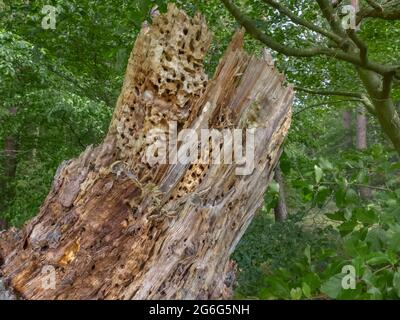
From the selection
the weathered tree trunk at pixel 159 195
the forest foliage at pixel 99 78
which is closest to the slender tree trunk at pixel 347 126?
the forest foliage at pixel 99 78

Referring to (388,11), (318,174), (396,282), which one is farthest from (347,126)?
(396,282)

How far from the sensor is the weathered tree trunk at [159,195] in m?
1.83

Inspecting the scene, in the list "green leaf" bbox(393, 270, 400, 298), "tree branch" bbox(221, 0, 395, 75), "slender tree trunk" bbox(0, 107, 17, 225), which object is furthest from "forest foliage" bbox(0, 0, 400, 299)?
"green leaf" bbox(393, 270, 400, 298)

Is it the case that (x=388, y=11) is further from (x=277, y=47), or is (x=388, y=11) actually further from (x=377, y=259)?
(x=377, y=259)

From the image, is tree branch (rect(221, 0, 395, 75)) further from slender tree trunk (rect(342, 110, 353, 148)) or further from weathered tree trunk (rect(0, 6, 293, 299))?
slender tree trunk (rect(342, 110, 353, 148))

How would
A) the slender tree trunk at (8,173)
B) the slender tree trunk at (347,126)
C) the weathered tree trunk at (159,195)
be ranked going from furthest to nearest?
the slender tree trunk at (347,126) < the slender tree trunk at (8,173) < the weathered tree trunk at (159,195)

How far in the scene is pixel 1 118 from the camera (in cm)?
794

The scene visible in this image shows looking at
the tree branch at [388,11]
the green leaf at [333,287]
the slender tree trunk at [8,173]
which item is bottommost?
the green leaf at [333,287]

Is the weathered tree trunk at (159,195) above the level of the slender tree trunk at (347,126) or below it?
below

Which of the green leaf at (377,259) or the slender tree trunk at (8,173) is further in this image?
the slender tree trunk at (8,173)

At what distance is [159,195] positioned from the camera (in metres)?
1.97

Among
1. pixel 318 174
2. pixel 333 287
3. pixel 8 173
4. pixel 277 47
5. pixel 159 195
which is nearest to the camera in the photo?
pixel 333 287

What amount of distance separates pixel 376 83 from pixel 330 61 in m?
2.00

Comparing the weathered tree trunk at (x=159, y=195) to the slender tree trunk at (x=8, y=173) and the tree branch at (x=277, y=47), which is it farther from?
the slender tree trunk at (x=8, y=173)
